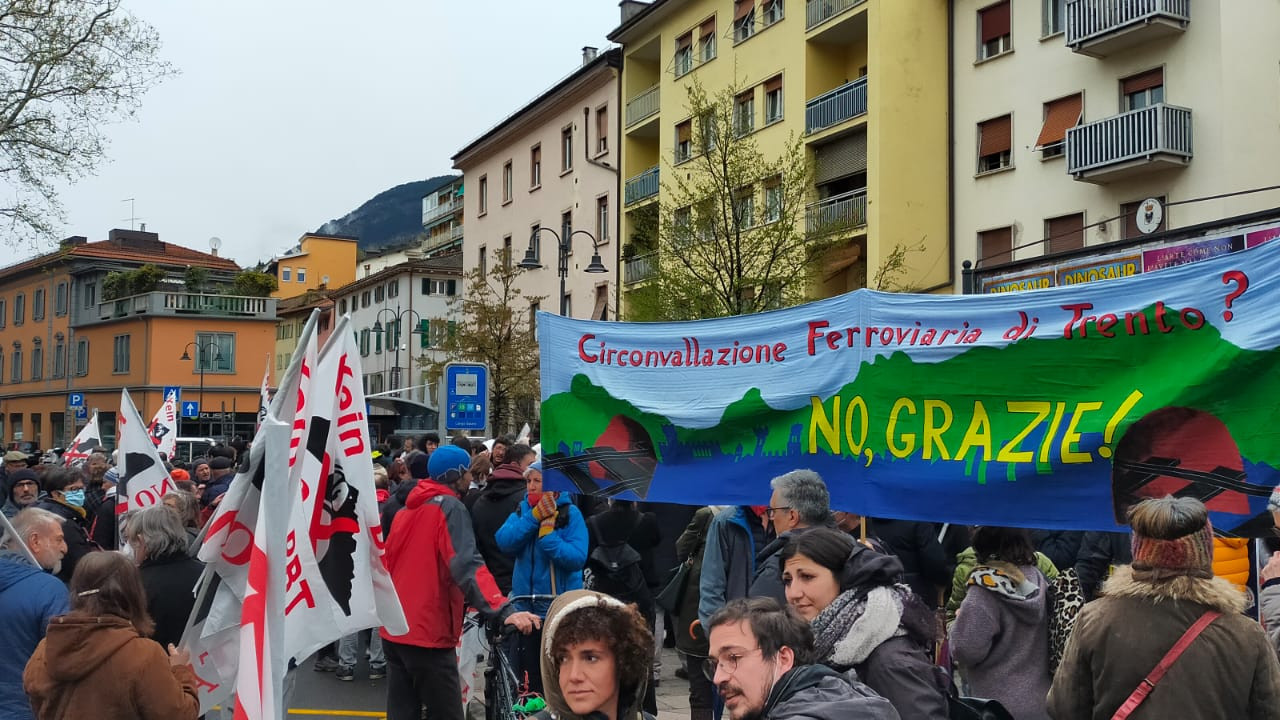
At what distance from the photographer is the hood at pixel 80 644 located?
13.7ft

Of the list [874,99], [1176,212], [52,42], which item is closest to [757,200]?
[874,99]

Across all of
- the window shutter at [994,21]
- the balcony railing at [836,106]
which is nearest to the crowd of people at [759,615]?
the window shutter at [994,21]

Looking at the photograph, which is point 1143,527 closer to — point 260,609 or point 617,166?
point 260,609

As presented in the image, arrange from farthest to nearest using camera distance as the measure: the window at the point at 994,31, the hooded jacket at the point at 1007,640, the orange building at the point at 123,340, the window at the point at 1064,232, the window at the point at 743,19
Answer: the orange building at the point at 123,340, the window at the point at 743,19, the window at the point at 994,31, the window at the point at 1064,232, the hooded jacket at the point at 1007,640

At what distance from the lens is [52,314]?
7025 centimetres

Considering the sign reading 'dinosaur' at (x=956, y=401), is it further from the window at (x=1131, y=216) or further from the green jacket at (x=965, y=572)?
the window at (x=1131, y=216)

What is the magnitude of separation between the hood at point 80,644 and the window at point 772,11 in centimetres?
2884

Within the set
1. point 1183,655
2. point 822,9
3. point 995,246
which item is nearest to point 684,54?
point 822,9

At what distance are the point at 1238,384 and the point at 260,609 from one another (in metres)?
3.87

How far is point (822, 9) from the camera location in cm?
2903

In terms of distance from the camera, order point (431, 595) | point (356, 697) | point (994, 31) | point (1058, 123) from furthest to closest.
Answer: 1. point (994, 31)
2. point (1058, 123)
3. point (356, 697)
4. point (431, 595)

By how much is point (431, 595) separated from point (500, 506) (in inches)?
81.4

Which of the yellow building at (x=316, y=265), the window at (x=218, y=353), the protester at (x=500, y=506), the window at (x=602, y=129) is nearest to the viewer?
the protester at (x=500, y=506)

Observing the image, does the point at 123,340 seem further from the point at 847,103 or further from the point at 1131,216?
the point at 1131,216
